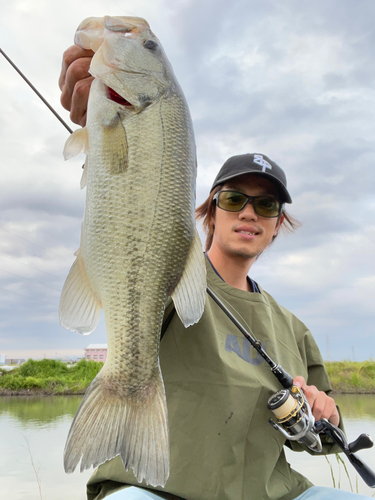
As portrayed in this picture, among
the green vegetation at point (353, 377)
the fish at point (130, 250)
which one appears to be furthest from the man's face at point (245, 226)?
the green vegetation at point (353, 377)

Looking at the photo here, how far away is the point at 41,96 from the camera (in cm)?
174

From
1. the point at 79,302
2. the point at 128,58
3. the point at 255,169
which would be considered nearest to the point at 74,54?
the point at 128,58

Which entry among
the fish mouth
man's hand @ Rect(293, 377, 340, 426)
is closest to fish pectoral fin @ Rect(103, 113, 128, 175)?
the fish mouth

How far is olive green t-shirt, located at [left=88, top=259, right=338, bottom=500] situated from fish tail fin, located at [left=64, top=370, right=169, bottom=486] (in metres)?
0.58

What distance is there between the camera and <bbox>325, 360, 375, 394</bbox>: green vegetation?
16.8 metres

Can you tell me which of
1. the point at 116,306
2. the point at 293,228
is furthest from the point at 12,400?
the point at 116,306

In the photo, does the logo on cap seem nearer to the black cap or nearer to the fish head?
the black cap

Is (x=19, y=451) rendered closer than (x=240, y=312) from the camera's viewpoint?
No

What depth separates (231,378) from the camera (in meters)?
1.90

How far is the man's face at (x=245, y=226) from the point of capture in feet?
8.02

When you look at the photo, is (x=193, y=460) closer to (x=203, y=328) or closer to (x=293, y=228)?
(x=203, y=328)

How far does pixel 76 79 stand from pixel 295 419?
1892 mm

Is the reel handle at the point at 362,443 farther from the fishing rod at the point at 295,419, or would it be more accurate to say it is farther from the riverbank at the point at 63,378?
the riverbank at the point at 63,378

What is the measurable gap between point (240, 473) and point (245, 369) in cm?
48
